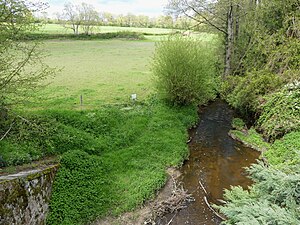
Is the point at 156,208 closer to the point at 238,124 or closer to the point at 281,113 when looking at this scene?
the point at 281,113

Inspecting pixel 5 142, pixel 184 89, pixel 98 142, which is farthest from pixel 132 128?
pixel 5 142

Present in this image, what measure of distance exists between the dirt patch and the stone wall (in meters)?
1.62

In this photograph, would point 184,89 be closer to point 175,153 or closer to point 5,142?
point 175,153

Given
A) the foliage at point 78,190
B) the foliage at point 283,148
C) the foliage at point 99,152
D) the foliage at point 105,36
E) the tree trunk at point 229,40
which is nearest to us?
the foliage at point 78,190

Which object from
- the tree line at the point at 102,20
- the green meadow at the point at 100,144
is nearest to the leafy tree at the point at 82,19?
the tree line at the point at 102,20

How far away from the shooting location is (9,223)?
596 cm

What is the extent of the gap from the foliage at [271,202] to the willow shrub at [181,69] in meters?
8.17

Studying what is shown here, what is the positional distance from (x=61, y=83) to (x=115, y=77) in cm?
432

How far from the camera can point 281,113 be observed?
11.1 meters

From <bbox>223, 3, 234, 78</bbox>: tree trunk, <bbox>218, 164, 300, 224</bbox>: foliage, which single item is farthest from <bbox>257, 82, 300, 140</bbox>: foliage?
<bbox>223, 3, 234, 78</bbox>: tree trunk

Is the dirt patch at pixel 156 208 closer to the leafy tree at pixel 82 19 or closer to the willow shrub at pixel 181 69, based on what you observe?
the willow shrub at pixel 181 69

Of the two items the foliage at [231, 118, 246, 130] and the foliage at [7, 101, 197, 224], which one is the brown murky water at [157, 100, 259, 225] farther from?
the foliage at [7, 101, 197, 224]

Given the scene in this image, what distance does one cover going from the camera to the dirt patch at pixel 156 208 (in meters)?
7.45

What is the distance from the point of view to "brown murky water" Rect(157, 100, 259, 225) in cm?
764
